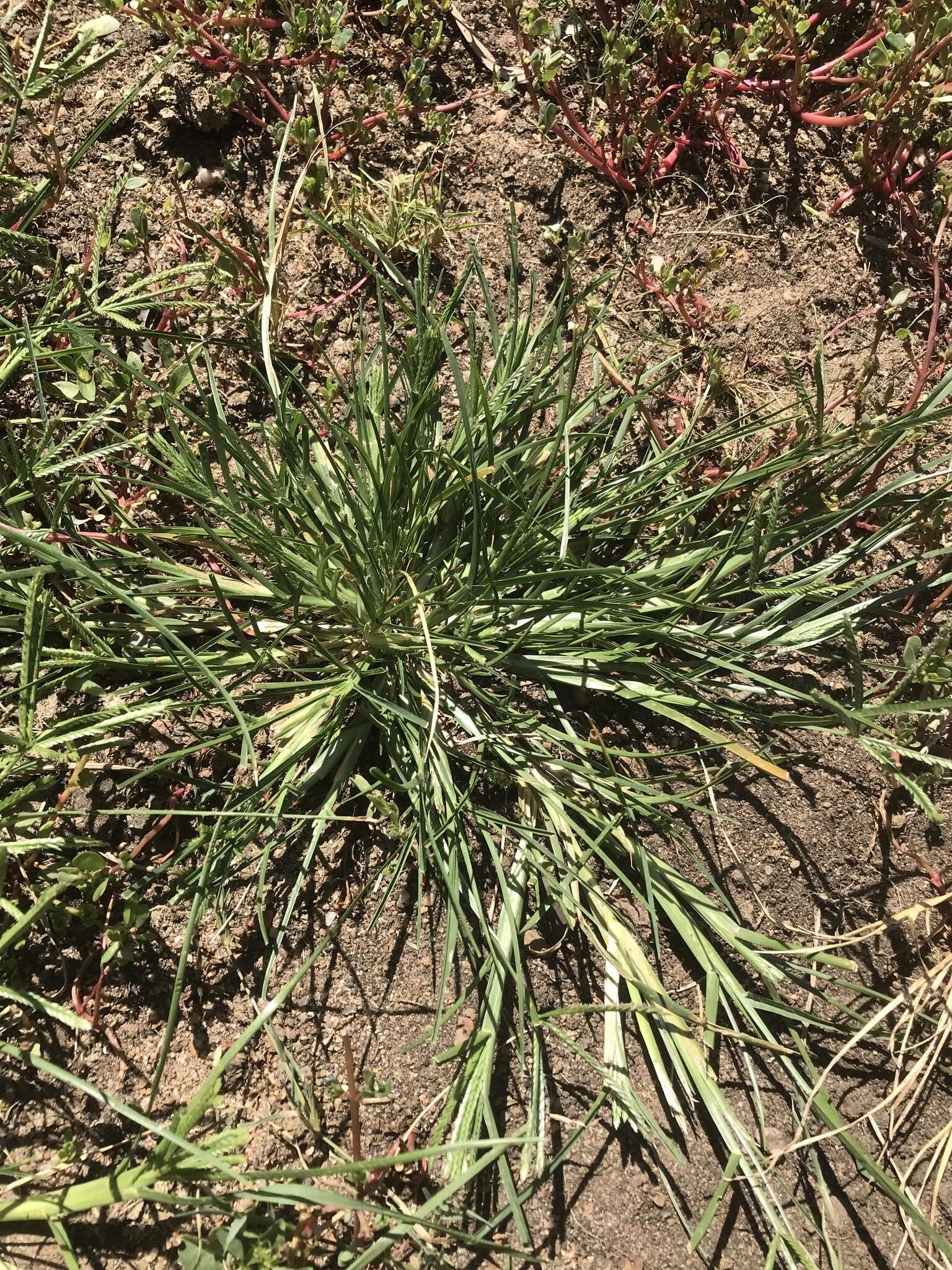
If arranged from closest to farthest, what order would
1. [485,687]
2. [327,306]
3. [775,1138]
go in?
[775,1138]
[485,687]
[327,306]

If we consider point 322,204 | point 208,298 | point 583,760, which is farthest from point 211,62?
point 583,760

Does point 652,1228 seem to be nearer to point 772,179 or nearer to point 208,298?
point 208,298

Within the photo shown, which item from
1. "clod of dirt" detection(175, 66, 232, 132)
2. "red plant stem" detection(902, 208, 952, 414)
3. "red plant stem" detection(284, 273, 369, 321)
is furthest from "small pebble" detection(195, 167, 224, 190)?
"red plant stem" detection(902, 208, 952, 414)

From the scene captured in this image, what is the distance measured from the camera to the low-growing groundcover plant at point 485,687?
141 cm

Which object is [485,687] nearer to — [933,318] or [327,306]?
[327,306]

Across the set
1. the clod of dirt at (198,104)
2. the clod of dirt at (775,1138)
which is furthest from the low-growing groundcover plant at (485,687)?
the clod of dirt at (198,104)

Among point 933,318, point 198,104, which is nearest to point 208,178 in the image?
point 198,104

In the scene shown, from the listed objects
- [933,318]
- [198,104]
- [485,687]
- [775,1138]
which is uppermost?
[198,104]

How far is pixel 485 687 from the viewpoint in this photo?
168 cm

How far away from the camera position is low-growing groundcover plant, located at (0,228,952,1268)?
141 centimetres

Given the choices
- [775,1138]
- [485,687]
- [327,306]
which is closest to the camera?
[775,1138]

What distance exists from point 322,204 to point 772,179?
99 centimetres

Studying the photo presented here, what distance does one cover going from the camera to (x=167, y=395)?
1.43m

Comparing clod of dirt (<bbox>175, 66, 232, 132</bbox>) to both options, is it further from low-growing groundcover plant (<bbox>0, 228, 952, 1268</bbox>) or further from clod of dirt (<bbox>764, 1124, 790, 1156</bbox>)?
clod of dirt (<bbox>764, 1124, 790, 1156</bbox>)
